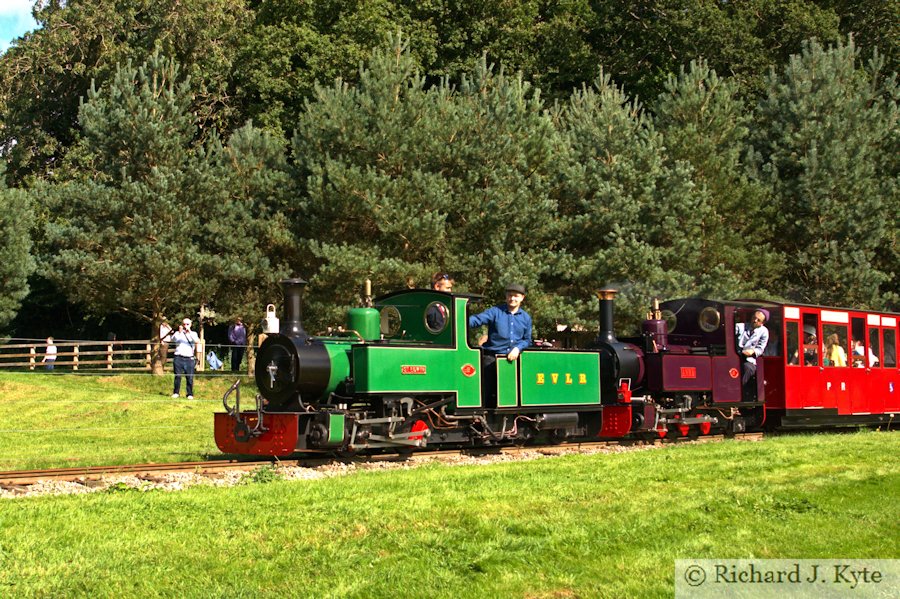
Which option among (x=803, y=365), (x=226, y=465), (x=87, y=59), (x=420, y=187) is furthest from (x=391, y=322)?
(x=87, y=59)

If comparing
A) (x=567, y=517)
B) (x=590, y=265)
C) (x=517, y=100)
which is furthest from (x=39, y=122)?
(x=567, y=517)

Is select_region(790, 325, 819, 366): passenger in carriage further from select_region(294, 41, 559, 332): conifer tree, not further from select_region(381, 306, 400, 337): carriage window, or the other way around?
select_region(381, 306, 400, 337): carriage window

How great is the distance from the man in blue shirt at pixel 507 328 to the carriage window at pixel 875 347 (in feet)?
33.8

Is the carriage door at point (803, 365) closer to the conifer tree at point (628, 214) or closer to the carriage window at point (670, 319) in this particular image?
the carriage window at point (670, 319)

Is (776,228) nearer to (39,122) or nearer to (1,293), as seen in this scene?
(1,293)

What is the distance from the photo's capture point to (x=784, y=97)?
3500cm

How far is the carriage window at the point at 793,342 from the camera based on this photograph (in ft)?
65.1

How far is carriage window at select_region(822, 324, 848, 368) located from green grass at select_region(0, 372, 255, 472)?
490 inches

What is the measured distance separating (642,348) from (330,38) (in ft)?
99.9

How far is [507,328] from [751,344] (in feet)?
20.7

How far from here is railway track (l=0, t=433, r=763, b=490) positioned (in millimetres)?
11492

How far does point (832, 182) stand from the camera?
32812 mm

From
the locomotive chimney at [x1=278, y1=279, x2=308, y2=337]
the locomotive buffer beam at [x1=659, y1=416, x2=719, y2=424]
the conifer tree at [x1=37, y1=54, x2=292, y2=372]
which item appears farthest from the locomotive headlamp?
the conifer tree at [x1=37, y1=54, x2=292, y2=372]

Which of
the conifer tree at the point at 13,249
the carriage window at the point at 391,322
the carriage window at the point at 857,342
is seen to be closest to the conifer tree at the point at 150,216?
the conifer tree at the point at 13,249
